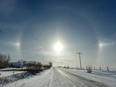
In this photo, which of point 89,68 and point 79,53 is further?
point 79,53

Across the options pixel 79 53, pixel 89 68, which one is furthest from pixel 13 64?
pixel 89 68

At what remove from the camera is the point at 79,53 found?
103000 millimetres

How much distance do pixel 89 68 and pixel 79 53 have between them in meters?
61.2

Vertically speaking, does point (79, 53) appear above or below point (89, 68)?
above

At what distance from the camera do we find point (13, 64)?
5561 inches

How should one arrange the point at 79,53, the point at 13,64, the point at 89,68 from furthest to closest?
1. the point at 13,64
2. the point at 79,53
3. the point at 89,68

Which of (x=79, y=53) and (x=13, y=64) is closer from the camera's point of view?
(x=79, y=53)

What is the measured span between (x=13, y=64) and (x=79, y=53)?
67.3 m

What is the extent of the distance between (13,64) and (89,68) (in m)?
111

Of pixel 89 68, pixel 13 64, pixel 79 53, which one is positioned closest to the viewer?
pixel 89 68

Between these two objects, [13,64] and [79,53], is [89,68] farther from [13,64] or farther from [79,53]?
[13,64]

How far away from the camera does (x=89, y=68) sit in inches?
1655

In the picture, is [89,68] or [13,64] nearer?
[89,68]
